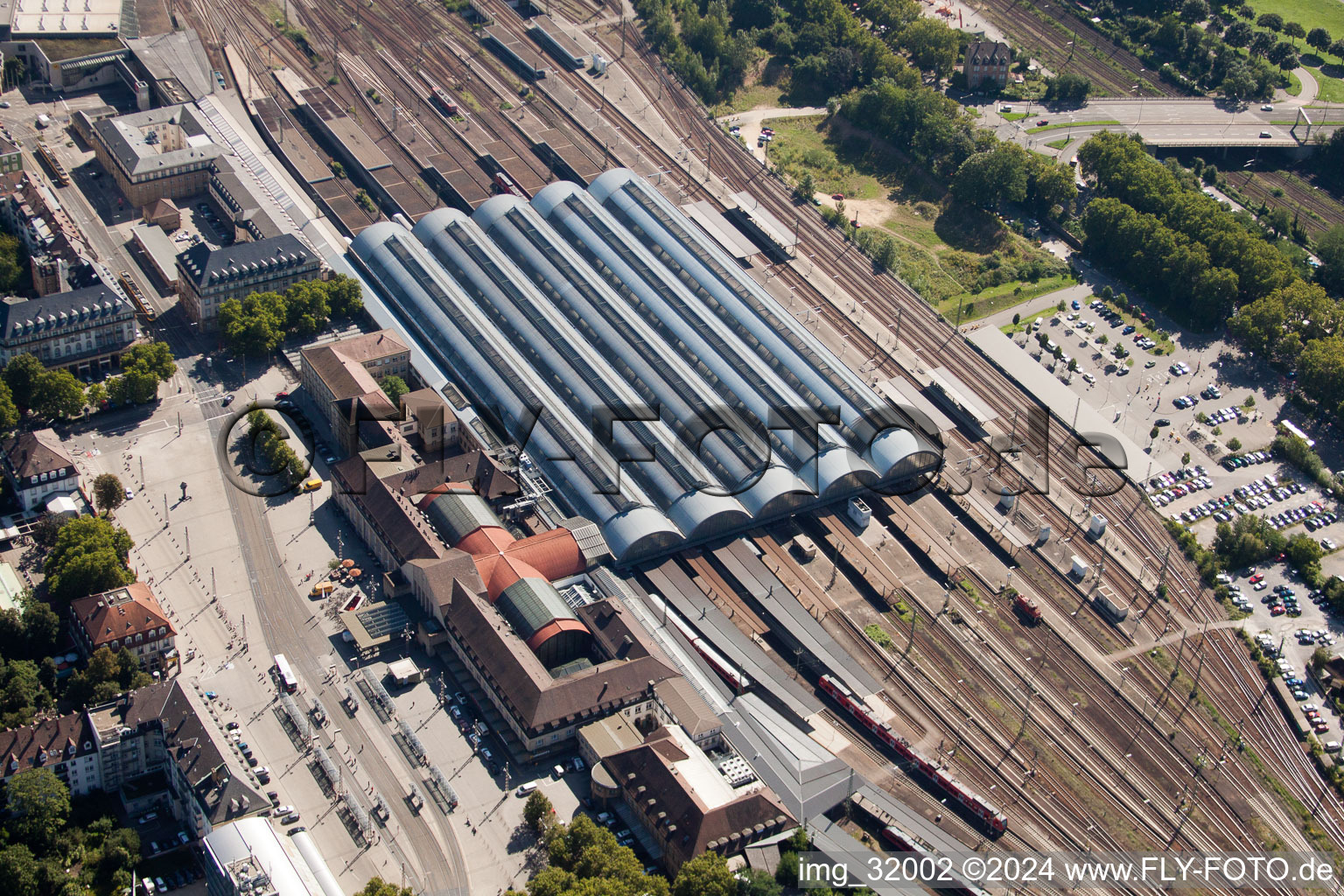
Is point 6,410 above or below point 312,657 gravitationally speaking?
above

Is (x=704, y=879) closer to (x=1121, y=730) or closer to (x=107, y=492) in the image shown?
(x=1121, y=730)

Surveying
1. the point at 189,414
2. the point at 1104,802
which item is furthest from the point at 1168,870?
the point at 189,414

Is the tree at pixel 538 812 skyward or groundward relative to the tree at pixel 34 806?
groundward

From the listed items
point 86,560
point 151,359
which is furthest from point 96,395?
point 86,560

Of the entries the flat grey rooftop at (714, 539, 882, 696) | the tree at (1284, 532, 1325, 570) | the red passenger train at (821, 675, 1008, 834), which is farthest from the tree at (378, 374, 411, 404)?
the tree at (1284, 532, 1325, 570)

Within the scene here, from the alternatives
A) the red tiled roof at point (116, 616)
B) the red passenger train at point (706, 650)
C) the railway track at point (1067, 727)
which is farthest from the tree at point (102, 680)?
the railway track at point (1067, 727)

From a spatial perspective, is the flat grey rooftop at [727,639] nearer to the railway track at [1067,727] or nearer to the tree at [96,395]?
the railway track at [1067,727]

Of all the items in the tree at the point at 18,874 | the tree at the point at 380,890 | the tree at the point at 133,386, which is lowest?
→ the tree at the point at 380,890
